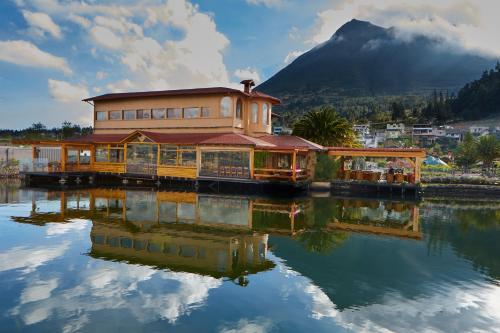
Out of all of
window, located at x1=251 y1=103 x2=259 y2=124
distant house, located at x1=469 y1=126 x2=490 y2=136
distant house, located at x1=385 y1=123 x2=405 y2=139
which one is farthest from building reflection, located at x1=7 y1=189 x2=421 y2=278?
distant house, located at x1=469 y1=126 x2=490 y2=136

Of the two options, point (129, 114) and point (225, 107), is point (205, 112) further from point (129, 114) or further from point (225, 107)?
point (129, 114)

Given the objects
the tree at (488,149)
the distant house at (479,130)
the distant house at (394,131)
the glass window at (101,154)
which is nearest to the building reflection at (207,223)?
the glass window at (101,154)

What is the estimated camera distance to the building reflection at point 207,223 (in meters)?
11.7

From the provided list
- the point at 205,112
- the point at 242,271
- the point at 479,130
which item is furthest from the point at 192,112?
the point at 479,130

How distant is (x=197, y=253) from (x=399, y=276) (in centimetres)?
566

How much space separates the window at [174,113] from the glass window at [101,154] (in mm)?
6335

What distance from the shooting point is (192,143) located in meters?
29.8

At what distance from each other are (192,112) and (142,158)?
18.1 ft

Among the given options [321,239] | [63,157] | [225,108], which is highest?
[225,108]

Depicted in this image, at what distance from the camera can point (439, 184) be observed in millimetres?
32406

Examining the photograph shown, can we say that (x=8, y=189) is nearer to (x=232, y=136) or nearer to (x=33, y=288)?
(x=232, y=136)

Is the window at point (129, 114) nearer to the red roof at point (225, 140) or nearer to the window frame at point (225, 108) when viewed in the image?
the red roof at point (225, 140)

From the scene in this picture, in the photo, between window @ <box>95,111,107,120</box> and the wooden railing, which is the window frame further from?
window @ <box>95,111,107,120</box>

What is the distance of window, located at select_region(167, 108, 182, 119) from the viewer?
111 feet
